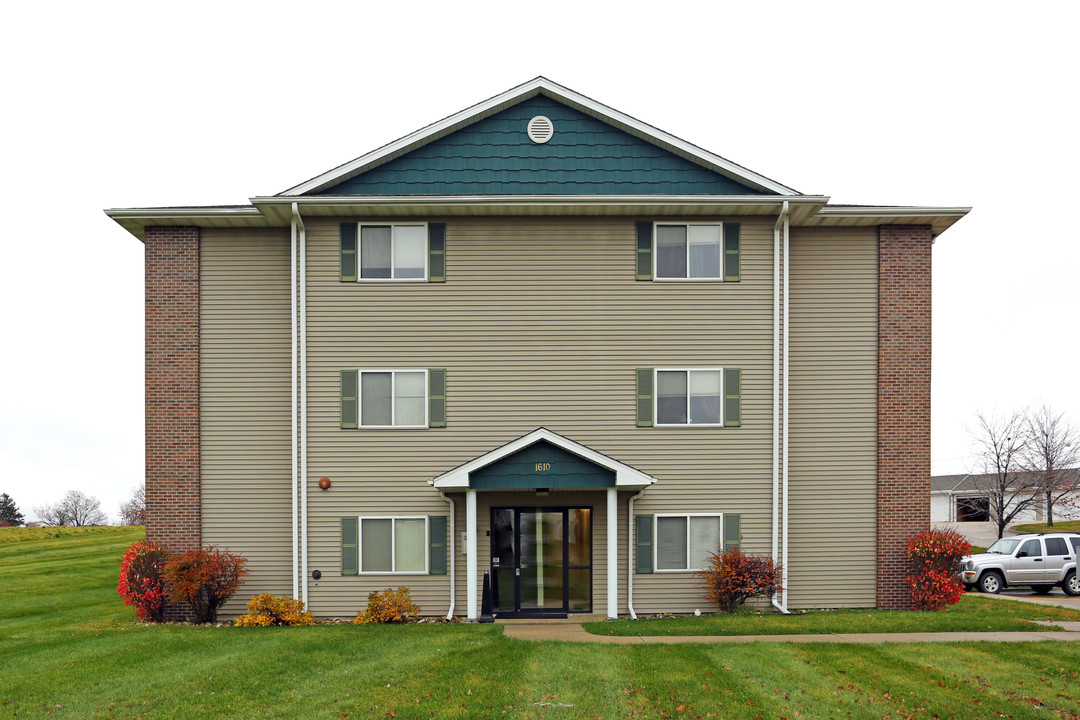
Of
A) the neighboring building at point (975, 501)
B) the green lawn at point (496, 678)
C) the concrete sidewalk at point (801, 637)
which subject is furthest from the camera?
the neighboring building at point (975, 501)

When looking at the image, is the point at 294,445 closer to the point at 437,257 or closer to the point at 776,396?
the point at 437,257

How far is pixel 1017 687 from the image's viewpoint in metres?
10.3

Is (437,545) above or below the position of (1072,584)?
above

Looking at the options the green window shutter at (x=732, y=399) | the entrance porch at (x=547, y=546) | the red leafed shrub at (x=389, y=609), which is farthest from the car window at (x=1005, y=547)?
the red leafed shrub at (x=389, y=609)

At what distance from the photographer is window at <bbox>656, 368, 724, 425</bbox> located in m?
16.2

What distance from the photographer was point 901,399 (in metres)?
16.6

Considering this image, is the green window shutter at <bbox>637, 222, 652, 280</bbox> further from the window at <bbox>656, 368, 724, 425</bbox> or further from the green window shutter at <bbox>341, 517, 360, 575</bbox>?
the green window shutter at <bbox>341, 517, 360, 575</bbox>

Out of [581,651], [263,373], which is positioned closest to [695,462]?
[581,651]

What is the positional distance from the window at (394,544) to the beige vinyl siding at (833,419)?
7.76 m

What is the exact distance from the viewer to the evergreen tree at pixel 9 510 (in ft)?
221

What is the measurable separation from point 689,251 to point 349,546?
9.43 meters

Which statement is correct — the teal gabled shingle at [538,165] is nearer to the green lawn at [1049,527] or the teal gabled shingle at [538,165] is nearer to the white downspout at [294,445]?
the white downspout at [294,445]

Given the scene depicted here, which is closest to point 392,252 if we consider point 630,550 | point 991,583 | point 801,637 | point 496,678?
point 630,550

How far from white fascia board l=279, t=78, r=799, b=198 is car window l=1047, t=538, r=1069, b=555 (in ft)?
46.1
